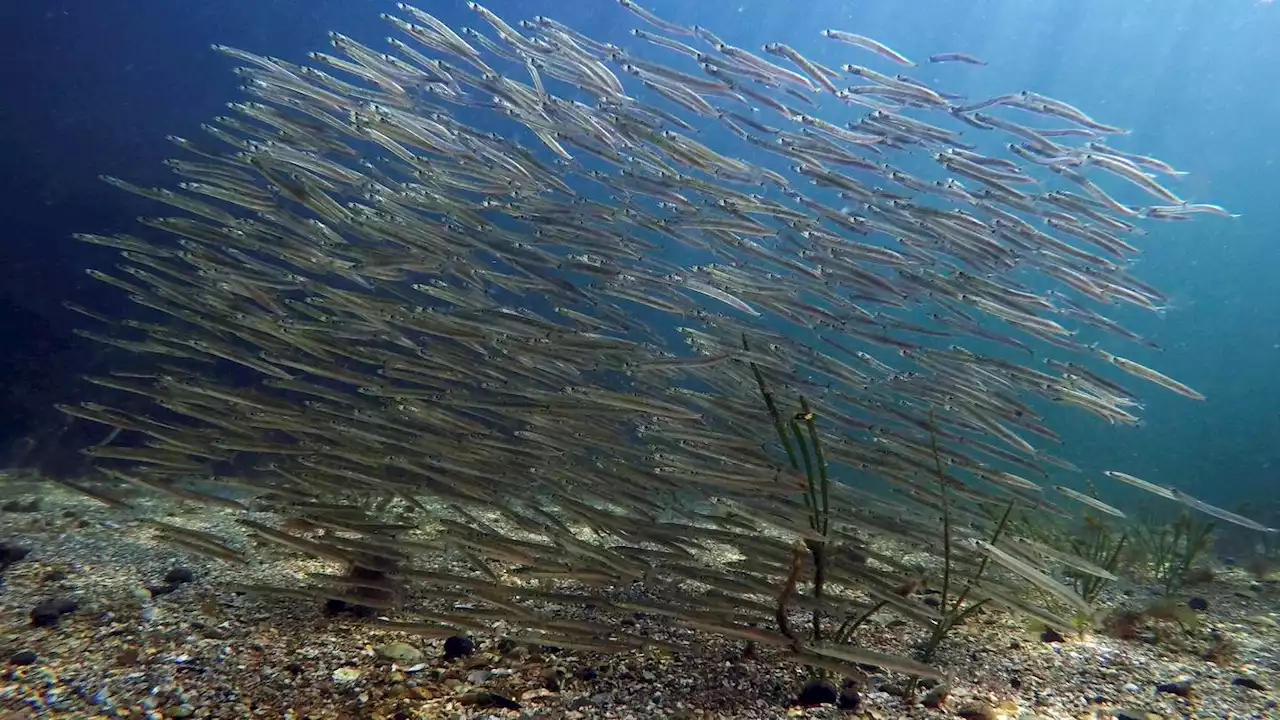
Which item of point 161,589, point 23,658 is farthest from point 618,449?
point 23,658

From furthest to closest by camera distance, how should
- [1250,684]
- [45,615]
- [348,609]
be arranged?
[348,609]
[45,615]
[1250,684]

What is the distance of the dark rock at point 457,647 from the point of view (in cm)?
307

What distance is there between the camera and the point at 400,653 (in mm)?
3059

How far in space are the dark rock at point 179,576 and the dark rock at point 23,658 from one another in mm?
1000

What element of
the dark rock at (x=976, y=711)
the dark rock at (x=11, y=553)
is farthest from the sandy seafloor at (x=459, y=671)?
the dark rock at (x=11, y=553)

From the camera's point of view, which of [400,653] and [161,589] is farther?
[161,589]

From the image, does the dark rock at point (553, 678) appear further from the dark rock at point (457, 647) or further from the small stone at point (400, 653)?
the small stone at point (400, 653)

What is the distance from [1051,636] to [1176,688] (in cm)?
59

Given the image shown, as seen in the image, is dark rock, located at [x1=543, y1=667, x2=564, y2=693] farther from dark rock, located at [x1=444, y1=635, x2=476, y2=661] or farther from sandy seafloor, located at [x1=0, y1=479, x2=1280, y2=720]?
dark rock, located at [x1=444, y1=635, x2=476, y2=661]

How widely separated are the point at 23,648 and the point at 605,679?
275cm

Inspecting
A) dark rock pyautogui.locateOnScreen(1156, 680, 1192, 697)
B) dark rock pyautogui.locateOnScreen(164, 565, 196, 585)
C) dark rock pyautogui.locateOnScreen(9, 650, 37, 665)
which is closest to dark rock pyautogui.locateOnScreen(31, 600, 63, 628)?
dark rock pyautogui.locateOnScreen(9, 650, 37, 665)

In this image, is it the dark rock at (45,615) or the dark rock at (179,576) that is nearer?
the dark rock at (45,615)

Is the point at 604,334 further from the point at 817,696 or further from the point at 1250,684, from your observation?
the point at 1250,684

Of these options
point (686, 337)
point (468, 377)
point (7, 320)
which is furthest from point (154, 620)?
point (7, 320)
